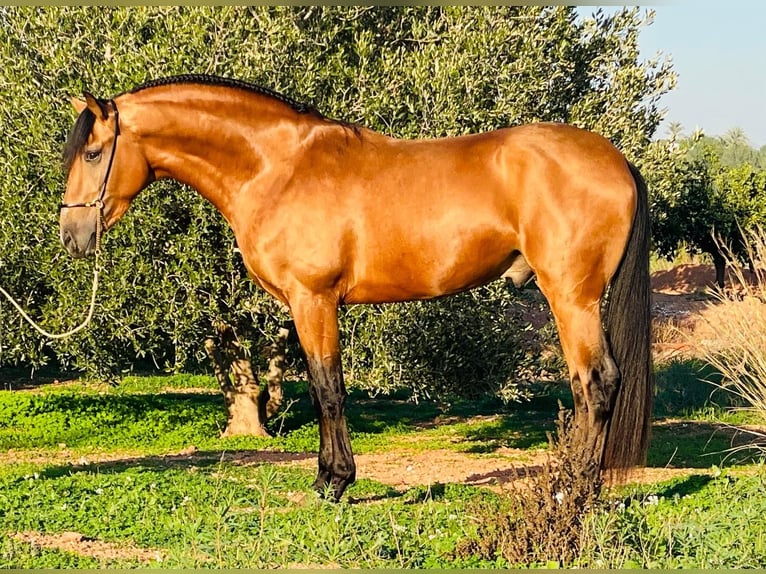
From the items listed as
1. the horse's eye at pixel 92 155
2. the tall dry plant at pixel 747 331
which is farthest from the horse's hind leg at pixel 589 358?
the horse's eye at pixel 92 155

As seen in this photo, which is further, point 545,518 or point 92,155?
point 92,155

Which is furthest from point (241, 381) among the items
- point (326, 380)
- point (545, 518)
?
point (545, 518)

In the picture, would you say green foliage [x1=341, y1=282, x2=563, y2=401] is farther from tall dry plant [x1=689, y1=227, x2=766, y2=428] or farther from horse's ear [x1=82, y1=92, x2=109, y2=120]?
horse's ear [x1=82, y1=92, x2=109, y2=120]

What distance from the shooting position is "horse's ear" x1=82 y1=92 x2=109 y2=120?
5.65 m

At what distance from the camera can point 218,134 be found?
236 inches

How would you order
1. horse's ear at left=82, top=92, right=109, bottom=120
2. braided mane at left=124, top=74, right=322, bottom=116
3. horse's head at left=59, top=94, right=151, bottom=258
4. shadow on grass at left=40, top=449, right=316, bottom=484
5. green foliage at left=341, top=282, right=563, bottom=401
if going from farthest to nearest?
green foliage at left=341, top=282, right=563, bottom=401, shadow on grass at left=40, top=449, right=316, bottom=484, braided mane at left=124, top=74, right=322, bottom=116, horse's head at left=59, top=94, right=151, bottom=258, horse's ear at left=82, top=92, right=109, bottom=120

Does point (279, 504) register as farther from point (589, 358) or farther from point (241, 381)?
point (241, 381)

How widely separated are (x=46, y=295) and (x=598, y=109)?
21.1 ft

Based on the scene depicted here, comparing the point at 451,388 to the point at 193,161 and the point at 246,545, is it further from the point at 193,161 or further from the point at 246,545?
the point at 246,545

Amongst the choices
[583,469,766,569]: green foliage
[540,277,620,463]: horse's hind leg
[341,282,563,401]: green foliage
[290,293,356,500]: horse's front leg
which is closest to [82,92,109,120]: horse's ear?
[290,293,356,500]: horse's front leg

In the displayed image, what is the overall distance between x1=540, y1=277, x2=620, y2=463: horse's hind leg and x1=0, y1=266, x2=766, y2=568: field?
0.46m

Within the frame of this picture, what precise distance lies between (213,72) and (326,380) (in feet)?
13.1

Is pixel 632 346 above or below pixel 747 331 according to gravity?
below

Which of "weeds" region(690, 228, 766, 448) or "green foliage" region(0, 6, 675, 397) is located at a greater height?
"green foliage" region(0, 6, 675, 397)
